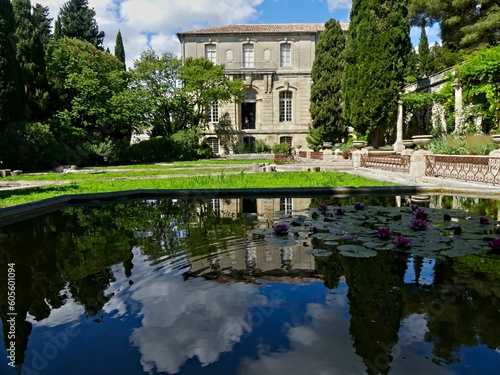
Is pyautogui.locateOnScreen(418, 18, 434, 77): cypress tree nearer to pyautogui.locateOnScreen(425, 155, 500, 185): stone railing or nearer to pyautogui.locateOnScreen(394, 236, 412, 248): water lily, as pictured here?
pyautogui.locateOnScreen(425, 155, 500, 185): stone railing

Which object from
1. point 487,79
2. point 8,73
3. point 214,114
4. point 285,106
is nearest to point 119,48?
point 214,114

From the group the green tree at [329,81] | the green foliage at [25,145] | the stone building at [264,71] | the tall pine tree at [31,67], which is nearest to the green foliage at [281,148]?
the stone building at [264,71]

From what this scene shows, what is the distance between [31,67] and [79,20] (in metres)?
19.7

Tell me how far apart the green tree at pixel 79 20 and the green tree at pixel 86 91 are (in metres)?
13.9

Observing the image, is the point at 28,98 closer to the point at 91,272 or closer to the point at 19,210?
the point at 19,210

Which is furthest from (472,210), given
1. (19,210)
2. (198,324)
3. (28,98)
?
(28,98)

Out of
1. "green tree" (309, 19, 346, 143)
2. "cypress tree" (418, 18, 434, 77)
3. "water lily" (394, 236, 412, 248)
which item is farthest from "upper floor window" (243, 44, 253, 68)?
"water lily" (394, 236, 412, 248)

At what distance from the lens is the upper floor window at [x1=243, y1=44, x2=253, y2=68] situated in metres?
37.0

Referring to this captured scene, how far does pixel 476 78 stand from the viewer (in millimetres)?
18297

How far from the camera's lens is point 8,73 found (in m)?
20.0

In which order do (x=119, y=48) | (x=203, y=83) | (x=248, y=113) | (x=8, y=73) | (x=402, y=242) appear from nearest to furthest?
1. (x=402, y=242)
2. (x=8, y=73)
3. (x=203, y=83)
4. (x=248, y=113)
5. (x=119, y=48)

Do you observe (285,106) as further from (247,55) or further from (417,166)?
(417,166)

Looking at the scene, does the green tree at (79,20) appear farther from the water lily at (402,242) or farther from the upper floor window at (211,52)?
the water lily at (402,242)

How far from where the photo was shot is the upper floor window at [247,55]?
121ft
